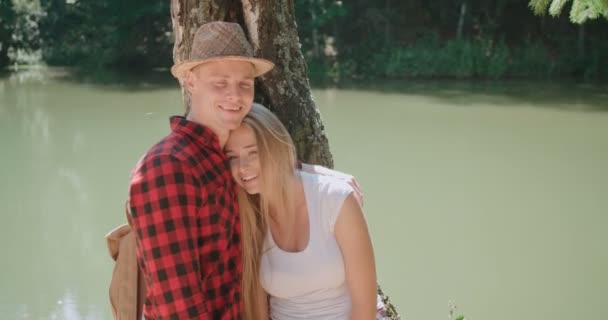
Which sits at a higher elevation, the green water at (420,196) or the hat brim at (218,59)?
the hat brim at (218,59)

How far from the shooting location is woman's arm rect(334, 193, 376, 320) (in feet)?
5.26

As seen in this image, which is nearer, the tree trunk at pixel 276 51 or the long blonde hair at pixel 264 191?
the long blonde hair at pixel 264 191

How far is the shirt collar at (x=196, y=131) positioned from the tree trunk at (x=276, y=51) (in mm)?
664

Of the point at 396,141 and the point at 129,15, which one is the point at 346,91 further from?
the point at 129,15

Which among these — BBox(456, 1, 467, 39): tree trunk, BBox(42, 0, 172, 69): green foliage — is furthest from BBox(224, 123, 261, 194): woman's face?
BBox(42, 0, 172, 69): green foliage

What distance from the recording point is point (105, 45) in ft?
60.8

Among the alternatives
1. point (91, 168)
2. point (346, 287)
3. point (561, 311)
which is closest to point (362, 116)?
point (91, 168)

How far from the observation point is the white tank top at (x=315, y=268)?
64.2 inches

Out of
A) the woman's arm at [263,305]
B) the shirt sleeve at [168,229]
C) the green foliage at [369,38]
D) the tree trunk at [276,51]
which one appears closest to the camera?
the shirt sleeve at [168,229]

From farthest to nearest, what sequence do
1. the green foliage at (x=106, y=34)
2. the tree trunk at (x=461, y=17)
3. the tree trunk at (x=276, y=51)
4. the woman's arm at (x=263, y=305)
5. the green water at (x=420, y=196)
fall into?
the green foliage at (x=106, y=34) → the tree trunk at (x=461, y=17) → the green water at (x=420, y=196) → the tree trunk at (x=276, y=51) → the woman's arm at (x=263, y=305)

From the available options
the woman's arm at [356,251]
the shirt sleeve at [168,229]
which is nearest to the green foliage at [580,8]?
the woman's arm at [356,251]

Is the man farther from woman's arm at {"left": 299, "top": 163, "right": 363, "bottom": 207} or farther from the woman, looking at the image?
woman's arm at {"left": 299, "top": 163, "right": 363, "bottom": 207}

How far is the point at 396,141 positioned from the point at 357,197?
7320 mm

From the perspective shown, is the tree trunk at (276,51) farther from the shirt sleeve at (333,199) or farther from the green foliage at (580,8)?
the green foliage at (580,8)
